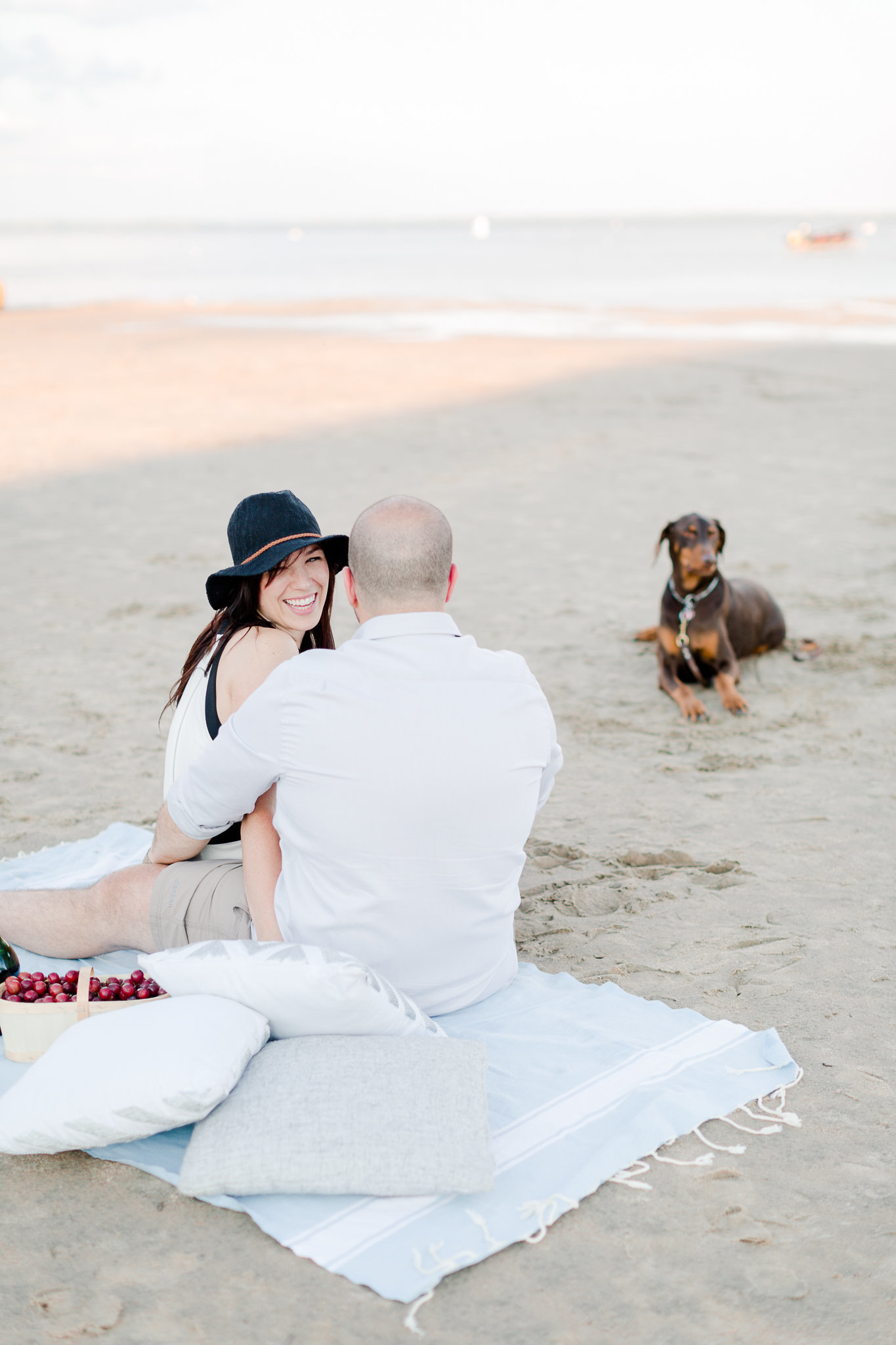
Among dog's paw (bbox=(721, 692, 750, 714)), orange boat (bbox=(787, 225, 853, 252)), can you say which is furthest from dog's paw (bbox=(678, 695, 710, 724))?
orange boat (bbox=(787, 225, 853, 252))

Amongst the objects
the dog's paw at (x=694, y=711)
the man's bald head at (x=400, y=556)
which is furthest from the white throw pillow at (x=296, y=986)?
the dog's paw at (x=694, y=711)

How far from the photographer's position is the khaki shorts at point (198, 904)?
3.21 meters

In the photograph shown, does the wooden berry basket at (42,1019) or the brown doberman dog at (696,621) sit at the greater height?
the brown doberman dog at (696,621)

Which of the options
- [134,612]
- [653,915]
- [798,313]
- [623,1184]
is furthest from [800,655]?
[798,313]

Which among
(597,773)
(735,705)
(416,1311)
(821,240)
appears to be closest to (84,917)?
(416,1311)

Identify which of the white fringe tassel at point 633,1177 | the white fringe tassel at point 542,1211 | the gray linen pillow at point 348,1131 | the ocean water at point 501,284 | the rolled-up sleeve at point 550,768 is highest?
the ocean water at point 501,284

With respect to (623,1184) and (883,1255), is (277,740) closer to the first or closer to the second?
(623,1184)

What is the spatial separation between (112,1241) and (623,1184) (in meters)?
1.07

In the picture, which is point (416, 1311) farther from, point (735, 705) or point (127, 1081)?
point (735, 705)

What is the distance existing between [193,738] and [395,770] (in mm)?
956

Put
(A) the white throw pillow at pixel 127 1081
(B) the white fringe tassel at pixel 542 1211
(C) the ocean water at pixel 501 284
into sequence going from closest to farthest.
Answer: (B) the white fringe tassel at pixel 542 1211, (A) the white throw pillow at pixel 127 1081, (C) the ocean water at pixel 501 284

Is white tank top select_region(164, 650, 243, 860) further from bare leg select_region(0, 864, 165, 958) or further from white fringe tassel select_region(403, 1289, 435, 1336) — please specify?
white fringe tassel select_region(403, 1289, 435, 1336)

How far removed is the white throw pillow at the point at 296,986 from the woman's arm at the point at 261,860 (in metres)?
0.21

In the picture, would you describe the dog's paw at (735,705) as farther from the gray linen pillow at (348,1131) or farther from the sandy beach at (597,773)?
the gray linen pillow at (348,1131)
